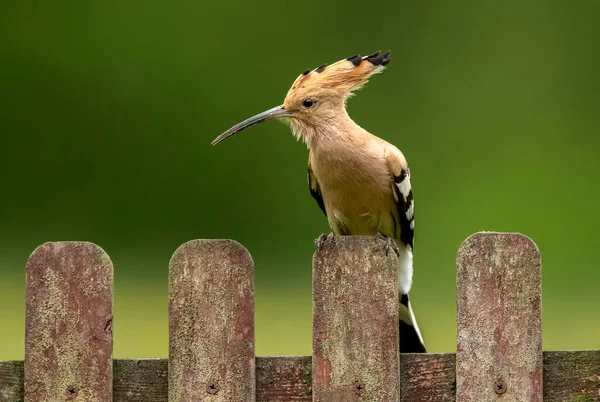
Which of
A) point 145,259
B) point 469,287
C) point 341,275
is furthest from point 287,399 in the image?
point 145,259

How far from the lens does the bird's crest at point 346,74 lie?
345 cm

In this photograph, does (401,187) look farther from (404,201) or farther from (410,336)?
(410,336)

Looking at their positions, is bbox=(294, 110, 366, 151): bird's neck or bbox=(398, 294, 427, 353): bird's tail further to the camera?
bbox=(294, 110, 366, 151): bird's neck

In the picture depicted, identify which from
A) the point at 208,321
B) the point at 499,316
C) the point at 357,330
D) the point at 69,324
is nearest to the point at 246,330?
the point at 208,321

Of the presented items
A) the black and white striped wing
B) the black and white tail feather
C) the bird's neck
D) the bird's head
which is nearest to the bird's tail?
the black and white tail feather

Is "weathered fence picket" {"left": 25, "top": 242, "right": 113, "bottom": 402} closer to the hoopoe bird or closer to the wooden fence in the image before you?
the wooden fence

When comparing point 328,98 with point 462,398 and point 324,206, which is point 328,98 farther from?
point 462,398

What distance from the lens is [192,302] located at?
7.34ft

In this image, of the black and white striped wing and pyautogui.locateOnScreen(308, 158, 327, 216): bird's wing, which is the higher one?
pyautogui.locateOnScreen(308, 158, 327, 216): bird's wing

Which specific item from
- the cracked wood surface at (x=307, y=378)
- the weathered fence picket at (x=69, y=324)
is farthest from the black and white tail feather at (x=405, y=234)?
the weathered fence picket at (x=69, y=324)

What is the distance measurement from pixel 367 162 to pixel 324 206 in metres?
0.36

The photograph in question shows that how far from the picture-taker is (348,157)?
11.0 ft

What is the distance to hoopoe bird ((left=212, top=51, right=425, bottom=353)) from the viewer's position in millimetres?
3363

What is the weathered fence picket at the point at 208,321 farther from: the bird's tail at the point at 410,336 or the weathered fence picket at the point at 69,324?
the bird's tail at the point at 410,336
